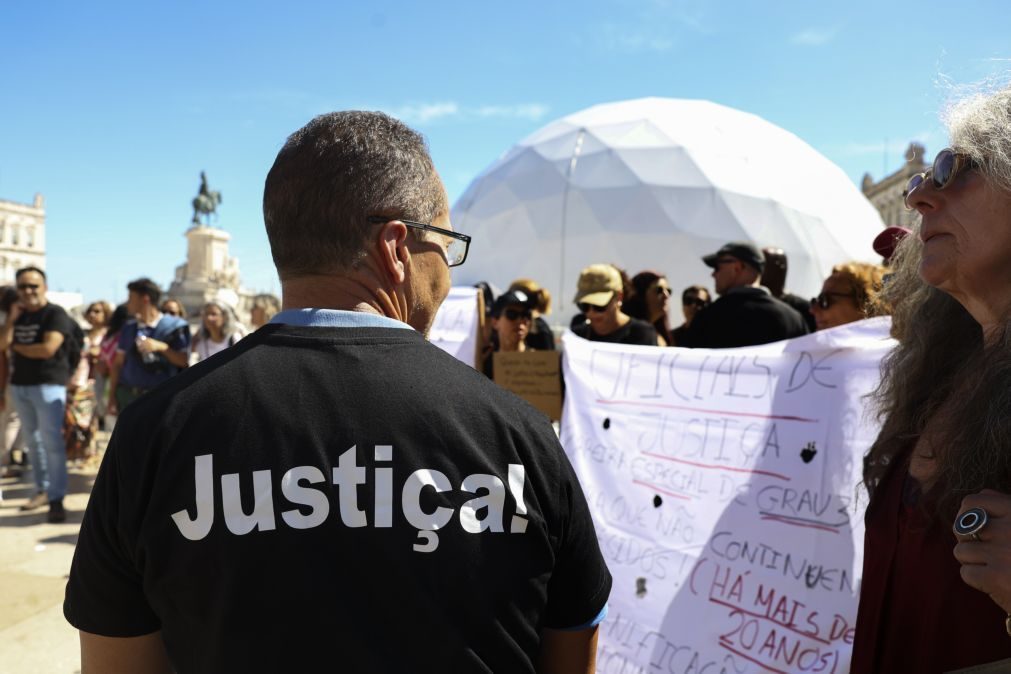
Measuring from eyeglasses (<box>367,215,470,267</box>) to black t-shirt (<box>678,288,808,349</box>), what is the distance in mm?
3010

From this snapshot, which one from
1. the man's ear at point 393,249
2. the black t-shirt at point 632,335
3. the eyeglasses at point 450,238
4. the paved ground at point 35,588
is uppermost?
the eyeglasses at point 450,238

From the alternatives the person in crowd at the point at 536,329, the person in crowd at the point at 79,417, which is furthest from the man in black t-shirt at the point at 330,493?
the person in crowd at the point at 79,417

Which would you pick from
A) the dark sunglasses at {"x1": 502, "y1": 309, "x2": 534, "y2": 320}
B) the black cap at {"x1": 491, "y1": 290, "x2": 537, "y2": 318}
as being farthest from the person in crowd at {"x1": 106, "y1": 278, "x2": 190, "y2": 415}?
the dark sunglasses at {"x1": 502, "y1": 309, "x2": 534, "y2": 320}

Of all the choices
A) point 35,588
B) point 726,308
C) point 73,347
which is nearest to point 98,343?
point 73,347

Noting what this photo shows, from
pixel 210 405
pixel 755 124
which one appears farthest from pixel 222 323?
pixel 755 124

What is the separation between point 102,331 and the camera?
404 inches

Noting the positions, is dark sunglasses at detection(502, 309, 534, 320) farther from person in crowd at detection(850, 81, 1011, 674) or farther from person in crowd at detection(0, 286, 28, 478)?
person in crowd at detection(0, 286, 28, 478)

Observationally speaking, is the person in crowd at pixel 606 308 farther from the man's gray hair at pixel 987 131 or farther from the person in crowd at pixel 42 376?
the person in crowd at pixel 42 376

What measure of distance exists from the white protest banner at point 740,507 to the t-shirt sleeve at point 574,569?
1.37 m

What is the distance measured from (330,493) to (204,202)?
54.2 metres

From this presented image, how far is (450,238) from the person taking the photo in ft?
4.40

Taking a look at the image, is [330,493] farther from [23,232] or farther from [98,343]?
[23,232]

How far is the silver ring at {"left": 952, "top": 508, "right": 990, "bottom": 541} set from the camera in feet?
3.77

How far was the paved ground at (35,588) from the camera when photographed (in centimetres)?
368
